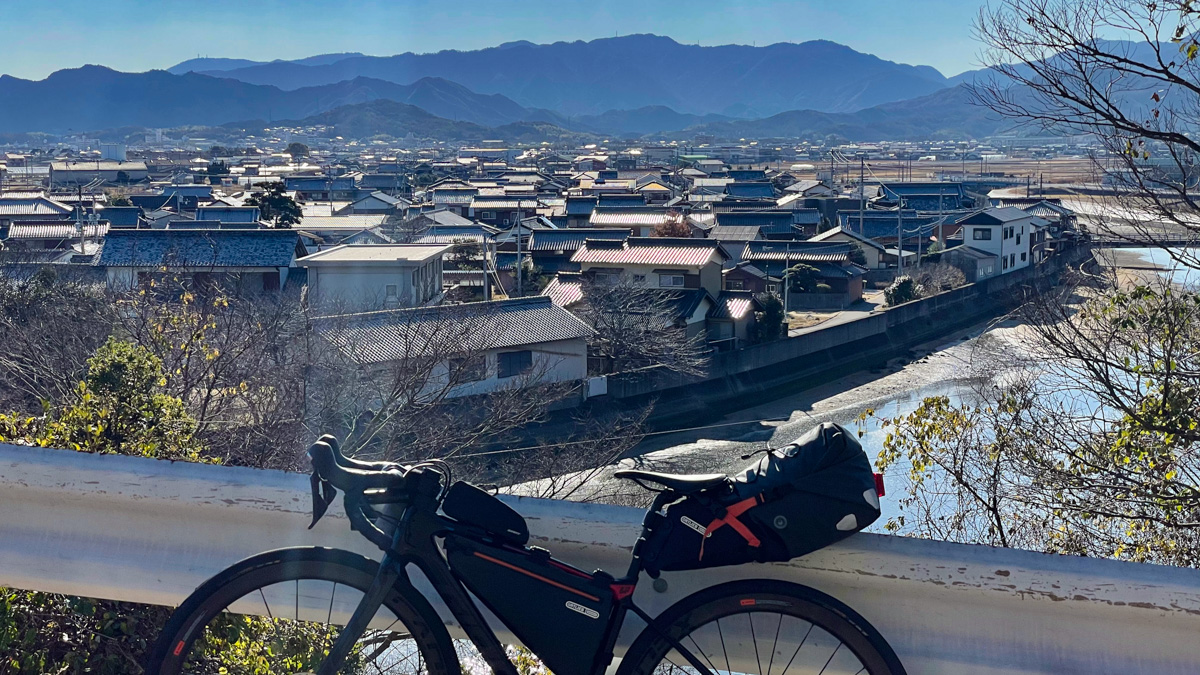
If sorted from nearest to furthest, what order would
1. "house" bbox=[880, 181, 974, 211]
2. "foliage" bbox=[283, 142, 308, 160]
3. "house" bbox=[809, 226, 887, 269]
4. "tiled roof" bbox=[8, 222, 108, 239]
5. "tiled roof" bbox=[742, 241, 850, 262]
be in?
"tiled roof" bbox=[742, 241, 850, 262] → "tiled roof" bbox=[8, 222, 108, 239] → "house" bbox=[809, 226, 887, 269] → "house" bbox=[880, 181, 974, 211] → "foliage" bbox=[283, 142, 308, 160]

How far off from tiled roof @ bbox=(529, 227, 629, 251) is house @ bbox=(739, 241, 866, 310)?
97.4 inches

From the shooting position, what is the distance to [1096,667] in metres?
1.07

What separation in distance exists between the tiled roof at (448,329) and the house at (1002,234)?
1099 cm

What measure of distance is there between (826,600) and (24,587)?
1022 mm

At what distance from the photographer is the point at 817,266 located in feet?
52.8

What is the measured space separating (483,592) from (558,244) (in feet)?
52.4

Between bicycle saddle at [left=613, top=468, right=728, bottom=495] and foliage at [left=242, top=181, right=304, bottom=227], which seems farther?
foliage at [left=242, top=181, right=304, bottom=227]

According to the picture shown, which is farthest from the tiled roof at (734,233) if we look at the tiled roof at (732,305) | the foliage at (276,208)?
the foliage at (276,208)

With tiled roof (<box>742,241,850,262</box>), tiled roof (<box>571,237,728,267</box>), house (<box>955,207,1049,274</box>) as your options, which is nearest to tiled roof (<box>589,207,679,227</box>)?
tiled roof (<box>742,241,850,262</box>)

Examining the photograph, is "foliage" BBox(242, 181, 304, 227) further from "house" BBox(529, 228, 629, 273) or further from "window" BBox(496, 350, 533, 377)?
"window" BBox(496, 350, 533, 377)

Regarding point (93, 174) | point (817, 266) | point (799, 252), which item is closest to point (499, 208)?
point (799, 252)

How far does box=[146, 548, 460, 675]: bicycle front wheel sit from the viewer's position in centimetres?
104

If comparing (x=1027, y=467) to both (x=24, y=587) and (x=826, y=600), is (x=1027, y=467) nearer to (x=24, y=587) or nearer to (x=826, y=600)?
(x=826, y=600)

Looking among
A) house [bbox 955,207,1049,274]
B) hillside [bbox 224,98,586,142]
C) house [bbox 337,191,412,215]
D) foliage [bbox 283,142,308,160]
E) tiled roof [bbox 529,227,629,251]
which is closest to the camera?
tiled roof [bbox 529,227,629,251]
